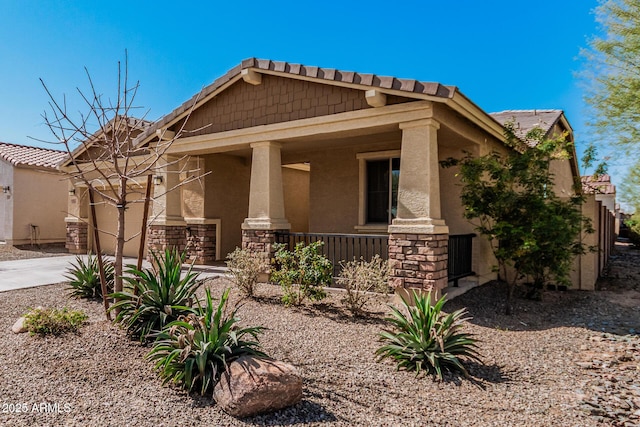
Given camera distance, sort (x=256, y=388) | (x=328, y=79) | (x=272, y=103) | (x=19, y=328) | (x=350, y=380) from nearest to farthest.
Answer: (x=256, y=388), (x=350, y=380), (x=19, y=328), (x=328, y=79), (x=272, y=103)

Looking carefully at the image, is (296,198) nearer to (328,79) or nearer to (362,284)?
(328,79)

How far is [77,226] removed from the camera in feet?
45.3

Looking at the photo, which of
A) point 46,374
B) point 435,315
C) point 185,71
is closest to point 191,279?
point 46,374

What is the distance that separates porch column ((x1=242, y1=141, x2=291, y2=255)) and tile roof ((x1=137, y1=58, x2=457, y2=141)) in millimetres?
1580

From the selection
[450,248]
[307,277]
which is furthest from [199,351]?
[450,248]

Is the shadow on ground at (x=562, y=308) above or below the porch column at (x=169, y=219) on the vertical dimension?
below

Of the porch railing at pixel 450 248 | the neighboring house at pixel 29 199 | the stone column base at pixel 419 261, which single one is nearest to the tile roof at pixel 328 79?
the stone column base at pixel 419 261

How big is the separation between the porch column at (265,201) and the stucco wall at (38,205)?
10.0 metres

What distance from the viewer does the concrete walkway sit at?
8.04 meters

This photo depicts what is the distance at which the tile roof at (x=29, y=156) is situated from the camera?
591 inches

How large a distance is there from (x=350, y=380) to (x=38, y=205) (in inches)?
651

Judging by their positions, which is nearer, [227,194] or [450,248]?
[450,248]

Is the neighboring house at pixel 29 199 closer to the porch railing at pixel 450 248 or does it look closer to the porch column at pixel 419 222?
the porch railing at pixel 450 248

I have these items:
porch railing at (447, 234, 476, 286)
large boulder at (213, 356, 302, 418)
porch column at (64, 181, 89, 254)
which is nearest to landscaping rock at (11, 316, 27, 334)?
large boulder at (213, 356, 302, 418)
